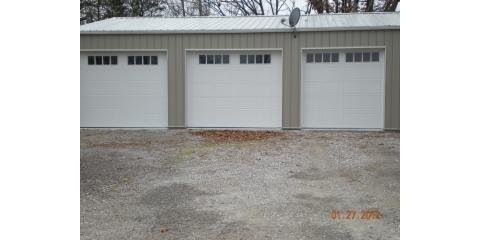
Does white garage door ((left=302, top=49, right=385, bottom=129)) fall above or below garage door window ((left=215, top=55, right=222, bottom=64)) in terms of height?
below

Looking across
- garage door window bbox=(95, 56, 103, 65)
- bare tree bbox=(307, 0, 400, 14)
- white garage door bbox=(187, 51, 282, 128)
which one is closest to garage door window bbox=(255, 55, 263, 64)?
white garage door bbox=(187, 51, 282, 128)

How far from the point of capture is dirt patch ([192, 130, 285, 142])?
29.9 ft

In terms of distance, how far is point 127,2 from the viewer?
847 inches

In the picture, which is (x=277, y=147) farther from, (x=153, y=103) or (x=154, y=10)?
(x=154, y=10)

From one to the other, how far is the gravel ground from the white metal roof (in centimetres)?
304

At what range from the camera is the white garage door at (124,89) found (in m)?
10.7

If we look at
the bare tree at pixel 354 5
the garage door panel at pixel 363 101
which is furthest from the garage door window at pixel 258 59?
the bare tree at pixel 354 5

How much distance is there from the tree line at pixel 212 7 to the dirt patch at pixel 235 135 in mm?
11903

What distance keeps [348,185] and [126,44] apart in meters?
7.29

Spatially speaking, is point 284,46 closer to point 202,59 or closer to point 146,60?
point 202,59

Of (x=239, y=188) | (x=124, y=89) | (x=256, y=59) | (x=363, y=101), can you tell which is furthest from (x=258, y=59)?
(x=239, y=188)

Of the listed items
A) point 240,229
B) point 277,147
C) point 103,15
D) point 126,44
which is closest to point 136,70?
point 126,44

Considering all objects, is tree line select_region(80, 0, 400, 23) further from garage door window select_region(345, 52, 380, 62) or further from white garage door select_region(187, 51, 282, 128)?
white garage door select_region(187, 51, 282, 128)
